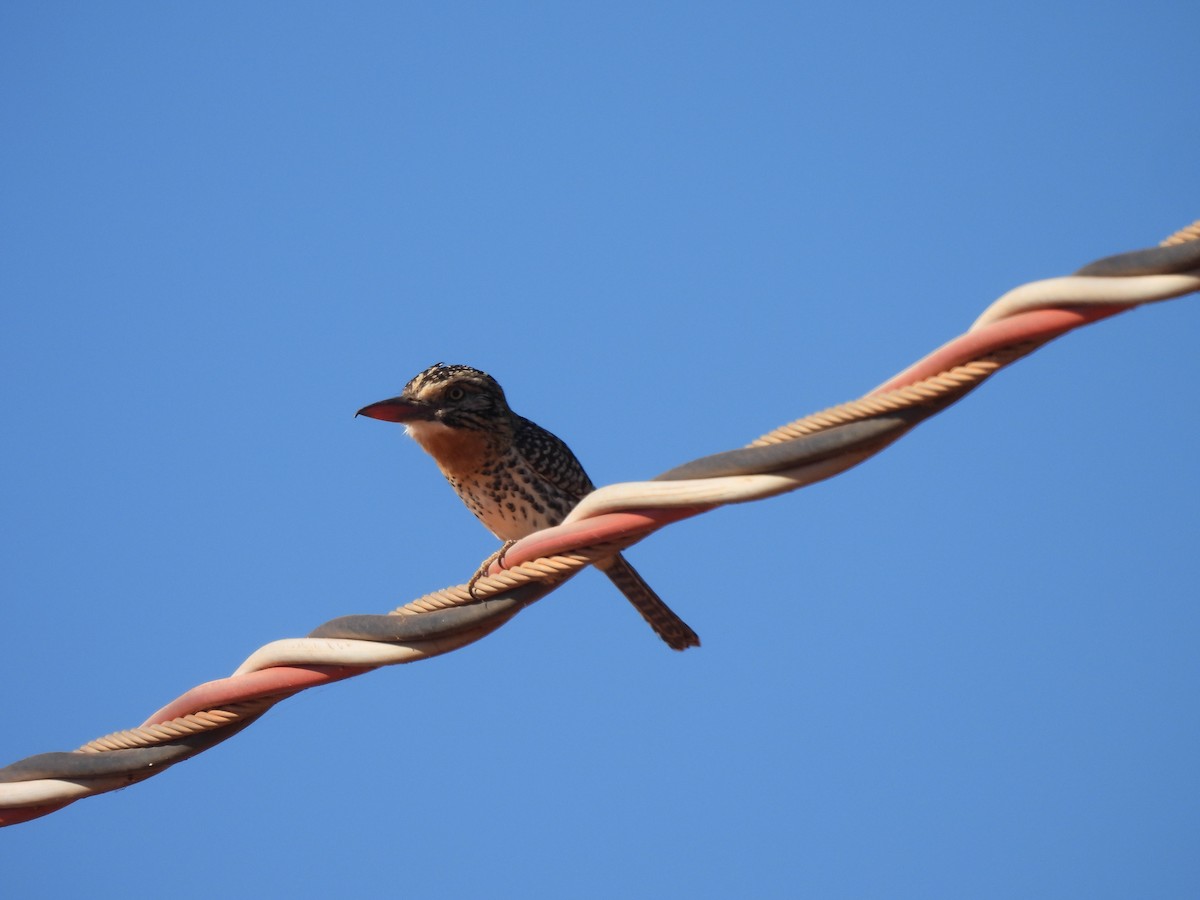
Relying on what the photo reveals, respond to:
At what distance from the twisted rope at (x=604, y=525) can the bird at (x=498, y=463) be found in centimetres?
317

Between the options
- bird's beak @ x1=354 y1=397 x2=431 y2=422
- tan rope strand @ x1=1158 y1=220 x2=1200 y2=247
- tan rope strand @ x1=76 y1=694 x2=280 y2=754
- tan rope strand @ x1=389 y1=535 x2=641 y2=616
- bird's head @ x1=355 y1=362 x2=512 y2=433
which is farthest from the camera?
bird's head @ x1=355 y1=362 x2=512 y2=433

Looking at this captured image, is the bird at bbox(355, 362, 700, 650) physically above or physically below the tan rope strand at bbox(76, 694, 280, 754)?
above

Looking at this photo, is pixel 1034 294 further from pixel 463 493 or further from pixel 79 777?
pixel 463 493

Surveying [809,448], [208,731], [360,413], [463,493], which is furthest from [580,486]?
[809,448]

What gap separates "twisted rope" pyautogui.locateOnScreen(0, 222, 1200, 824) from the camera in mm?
2652

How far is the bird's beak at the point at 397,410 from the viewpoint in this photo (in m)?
6.00

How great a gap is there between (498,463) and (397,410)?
0.68 metres

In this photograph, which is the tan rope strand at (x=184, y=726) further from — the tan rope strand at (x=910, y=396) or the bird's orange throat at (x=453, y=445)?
the bird's orange throat at (x=453, y=445)

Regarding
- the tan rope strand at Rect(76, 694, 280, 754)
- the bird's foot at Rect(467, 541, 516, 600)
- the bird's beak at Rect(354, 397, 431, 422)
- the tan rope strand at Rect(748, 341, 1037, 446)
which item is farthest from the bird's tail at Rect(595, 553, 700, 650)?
the tan rope strand at Rect(748, 341, 1037, 446)

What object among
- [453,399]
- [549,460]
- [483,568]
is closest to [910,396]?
[483,568]

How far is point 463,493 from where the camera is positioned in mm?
6992

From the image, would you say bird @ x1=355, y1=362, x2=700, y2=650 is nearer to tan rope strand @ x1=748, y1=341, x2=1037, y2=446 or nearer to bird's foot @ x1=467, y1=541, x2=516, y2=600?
bird's foot @ x1=467, y1=541, x2=516, y2=600

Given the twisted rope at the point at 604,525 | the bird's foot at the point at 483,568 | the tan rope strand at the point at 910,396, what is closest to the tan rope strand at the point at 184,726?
the twisted rope at the point at 604,525

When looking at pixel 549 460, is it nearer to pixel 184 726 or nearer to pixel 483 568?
pixel 483 568
